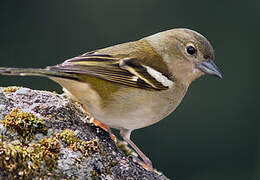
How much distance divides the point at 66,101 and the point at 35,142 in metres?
0.84

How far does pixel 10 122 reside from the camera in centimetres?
324

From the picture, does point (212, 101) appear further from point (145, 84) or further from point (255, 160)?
point (145, 84)

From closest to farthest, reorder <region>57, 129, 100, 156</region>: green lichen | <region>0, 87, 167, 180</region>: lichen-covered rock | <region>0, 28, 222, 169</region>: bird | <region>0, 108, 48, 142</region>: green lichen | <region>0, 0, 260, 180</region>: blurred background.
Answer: <region>0, 87, 167, 180</region>: lichen-covered rock < <region>0, 108, 48, 142</region>: green lichen < <region>57, 129, 100, 156</region>: green lichen < <region>0, 28, 222, 169</region>: bird < <region>0, 0, 260, 180</region>: blurred background

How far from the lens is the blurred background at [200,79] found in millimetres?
A: 8547

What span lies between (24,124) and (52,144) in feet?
1.00

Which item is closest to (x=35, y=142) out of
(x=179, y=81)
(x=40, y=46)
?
(x=179, y=81)

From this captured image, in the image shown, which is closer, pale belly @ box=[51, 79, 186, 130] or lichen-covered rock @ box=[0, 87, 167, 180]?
lichen-covered rock @ box=[0, 87, 167, 180]

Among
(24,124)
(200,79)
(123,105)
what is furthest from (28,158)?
(200,79)

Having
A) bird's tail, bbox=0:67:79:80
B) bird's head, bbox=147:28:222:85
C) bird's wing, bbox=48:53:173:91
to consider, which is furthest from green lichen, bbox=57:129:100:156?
bird's head, bbox=147:28:222:85

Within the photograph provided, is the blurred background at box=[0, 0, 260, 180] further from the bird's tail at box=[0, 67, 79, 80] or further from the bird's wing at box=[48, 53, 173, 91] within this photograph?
the bird's tail at box=[0, 67, 79, 80]

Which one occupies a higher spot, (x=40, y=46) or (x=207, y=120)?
(x=40, y=46)

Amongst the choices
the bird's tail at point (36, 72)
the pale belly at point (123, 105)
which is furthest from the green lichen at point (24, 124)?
the pale belly at point (123, 105)

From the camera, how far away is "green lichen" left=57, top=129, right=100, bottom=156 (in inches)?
134

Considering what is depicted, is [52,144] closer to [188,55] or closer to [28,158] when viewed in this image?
[28,158]
